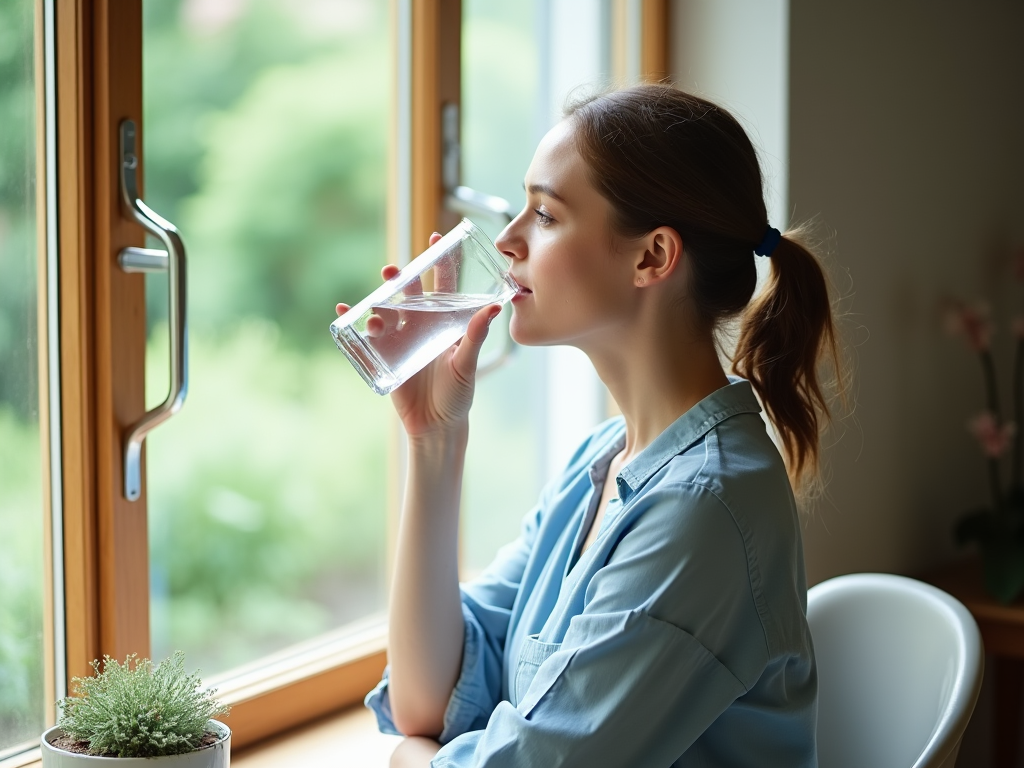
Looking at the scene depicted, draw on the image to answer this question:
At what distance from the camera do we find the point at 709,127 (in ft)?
3.95

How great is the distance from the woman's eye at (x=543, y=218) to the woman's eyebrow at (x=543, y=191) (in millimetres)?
21

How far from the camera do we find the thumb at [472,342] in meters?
1.22

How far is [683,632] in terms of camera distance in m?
1.00

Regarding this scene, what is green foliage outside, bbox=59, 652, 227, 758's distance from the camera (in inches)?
37.9

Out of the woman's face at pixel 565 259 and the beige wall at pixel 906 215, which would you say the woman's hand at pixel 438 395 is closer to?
the woman's face at pixel 565 259

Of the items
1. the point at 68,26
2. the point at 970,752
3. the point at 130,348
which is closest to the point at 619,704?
the point at 130,348

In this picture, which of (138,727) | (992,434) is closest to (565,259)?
(138,727)

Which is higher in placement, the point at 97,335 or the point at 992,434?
the point at 97,335

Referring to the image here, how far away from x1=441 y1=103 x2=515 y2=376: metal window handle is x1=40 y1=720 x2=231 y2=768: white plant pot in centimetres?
84

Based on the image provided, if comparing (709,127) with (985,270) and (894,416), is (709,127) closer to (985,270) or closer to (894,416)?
(894,416)

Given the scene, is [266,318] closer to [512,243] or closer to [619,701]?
[512,243]

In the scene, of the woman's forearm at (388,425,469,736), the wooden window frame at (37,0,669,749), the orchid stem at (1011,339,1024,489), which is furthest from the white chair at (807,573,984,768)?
the orchid stem at (1011,339,1024,489)

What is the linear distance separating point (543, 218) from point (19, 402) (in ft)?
2.12

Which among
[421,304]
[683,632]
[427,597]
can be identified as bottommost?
[427,597]
